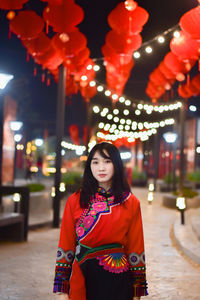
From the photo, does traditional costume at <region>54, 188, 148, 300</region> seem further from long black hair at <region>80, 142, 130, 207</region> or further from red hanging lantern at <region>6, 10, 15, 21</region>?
red hanging lantern at <region>6, 10, 15, 21</region>

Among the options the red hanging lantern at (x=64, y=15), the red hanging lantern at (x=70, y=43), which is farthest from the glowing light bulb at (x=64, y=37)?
the red hanging lantern at (x=64, y=15)

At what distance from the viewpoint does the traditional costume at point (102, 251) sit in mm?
3359

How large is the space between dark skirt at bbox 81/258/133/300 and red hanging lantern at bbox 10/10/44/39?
22.4 feet

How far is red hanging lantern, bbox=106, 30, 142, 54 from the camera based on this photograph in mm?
10587

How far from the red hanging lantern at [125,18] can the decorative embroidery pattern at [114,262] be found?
6810 mm

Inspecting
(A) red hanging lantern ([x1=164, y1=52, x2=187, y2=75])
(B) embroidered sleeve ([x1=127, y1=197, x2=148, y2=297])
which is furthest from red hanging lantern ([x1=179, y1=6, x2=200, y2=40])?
(B) embroidered sleeve ([x1=127, y1=197, x2=148, y2=297])

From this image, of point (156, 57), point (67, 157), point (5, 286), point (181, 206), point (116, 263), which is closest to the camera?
point (116, 263)

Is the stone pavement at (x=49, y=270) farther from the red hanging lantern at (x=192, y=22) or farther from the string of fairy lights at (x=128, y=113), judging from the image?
the string of fairy lights at (x=128, y=113)

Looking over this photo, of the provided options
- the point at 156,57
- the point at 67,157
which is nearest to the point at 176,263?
the point at 156,57

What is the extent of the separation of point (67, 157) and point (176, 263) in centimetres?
7871

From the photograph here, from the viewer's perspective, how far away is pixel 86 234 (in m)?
3.39

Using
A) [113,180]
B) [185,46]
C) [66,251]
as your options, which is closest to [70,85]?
[185,46]

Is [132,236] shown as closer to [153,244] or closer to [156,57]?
[153,244]

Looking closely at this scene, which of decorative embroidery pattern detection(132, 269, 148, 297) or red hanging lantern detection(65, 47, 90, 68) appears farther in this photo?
red hanging lantern detection(65, 47, 90, 68)
